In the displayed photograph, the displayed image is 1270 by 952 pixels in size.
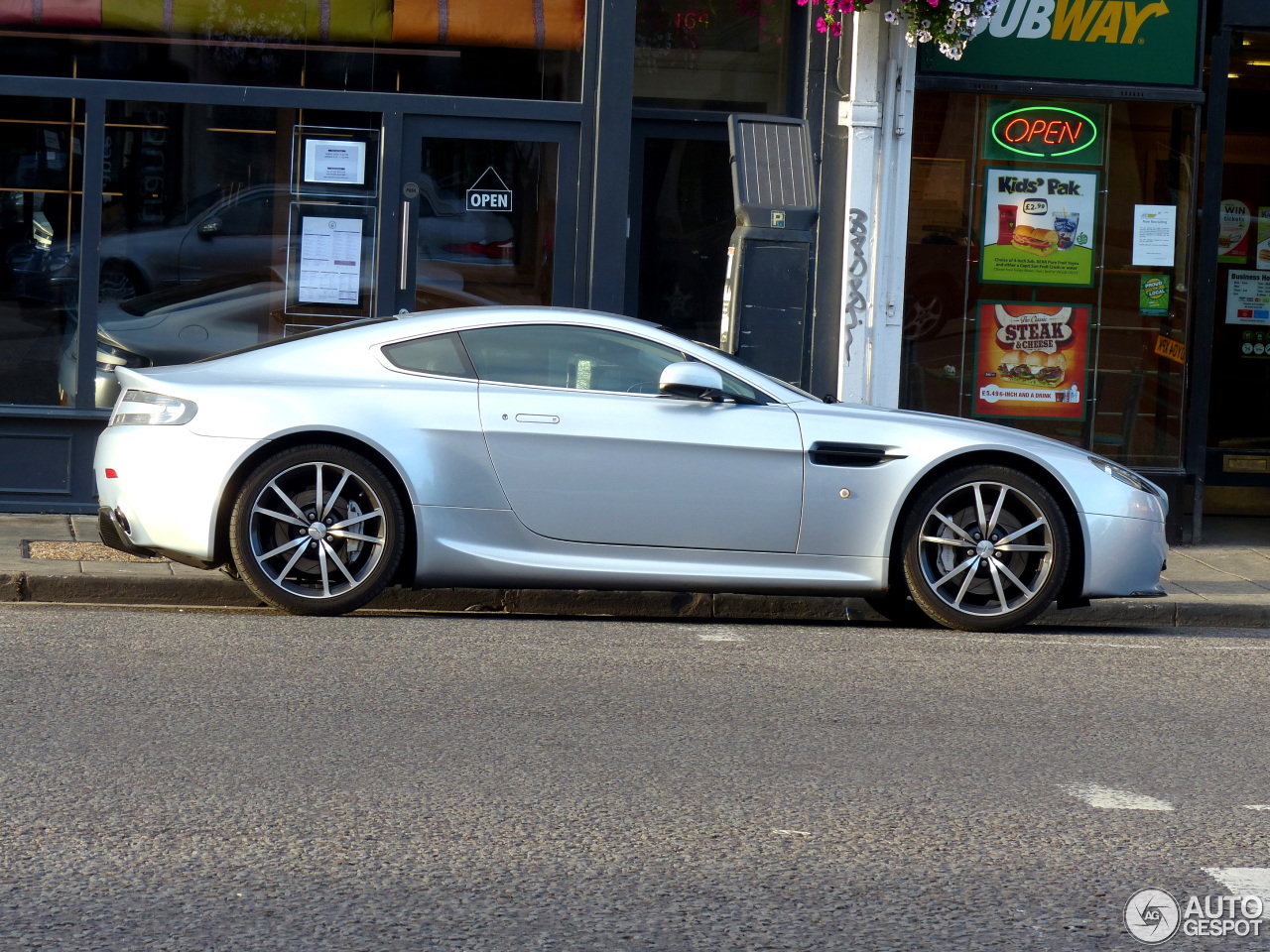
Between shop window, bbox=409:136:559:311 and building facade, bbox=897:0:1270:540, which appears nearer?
shop window, bbox=409:136:559:311

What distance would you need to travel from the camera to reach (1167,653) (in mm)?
7164

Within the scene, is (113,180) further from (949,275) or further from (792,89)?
(949,275)

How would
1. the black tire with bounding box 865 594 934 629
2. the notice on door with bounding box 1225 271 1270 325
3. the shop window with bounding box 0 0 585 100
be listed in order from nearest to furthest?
1. the black tire with bounding box 865 594 934 629
2. the shop window with bounding box 0 0 585 100
3. the notice on door with bounding box 1225 271 1270 325

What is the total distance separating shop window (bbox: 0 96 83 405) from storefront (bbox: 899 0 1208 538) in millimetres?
5518

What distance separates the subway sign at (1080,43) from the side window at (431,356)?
5.10m

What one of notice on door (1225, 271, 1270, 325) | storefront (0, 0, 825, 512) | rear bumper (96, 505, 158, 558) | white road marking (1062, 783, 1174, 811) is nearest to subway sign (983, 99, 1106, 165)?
storefront (0, 0, 825, 512)

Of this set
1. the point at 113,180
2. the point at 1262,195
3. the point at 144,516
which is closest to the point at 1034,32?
the point at 1262,195

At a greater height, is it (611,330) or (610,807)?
(611,330)

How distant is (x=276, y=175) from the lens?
10461 mm

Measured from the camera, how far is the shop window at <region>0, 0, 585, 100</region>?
1021 cm

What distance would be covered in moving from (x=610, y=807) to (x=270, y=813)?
0.87 m

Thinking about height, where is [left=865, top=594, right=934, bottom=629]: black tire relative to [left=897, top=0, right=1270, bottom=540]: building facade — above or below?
below

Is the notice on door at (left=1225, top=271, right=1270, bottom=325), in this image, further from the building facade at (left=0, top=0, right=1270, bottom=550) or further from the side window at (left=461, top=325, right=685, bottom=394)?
the side window at (left=461, top=325, right=685, bottom=394)

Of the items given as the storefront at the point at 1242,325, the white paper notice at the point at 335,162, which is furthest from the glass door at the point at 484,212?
the storefront at the point at 1242,325
